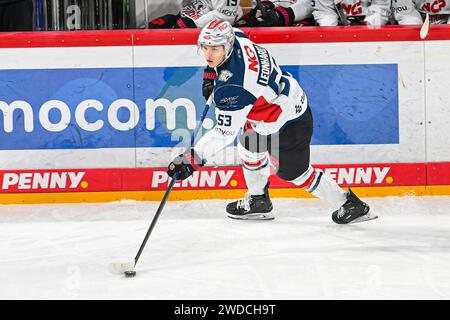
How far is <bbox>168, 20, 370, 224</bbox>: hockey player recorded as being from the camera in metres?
4.32

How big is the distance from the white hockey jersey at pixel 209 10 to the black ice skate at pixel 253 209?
1.87 metres

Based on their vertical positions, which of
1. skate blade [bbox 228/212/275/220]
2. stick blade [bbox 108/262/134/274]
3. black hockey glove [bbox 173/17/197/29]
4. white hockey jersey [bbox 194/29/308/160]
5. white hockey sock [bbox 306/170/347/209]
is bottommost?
skate blade [bbox 228/212/275/220]

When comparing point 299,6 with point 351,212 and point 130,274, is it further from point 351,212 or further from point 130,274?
point 130,274

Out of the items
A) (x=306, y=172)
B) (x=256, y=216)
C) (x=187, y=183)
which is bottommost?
(x=256, y=216)

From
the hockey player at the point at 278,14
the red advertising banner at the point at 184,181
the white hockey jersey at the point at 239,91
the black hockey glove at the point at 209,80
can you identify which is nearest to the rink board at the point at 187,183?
the red advertising banner at the point at 184,181

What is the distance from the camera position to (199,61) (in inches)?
217

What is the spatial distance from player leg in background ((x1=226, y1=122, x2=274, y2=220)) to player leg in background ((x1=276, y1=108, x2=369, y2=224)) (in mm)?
151

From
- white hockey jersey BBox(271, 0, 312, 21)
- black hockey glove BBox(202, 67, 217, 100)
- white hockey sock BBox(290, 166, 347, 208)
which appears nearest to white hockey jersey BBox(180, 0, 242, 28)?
white hockey jersey BBox(271, 0, 312, 21)

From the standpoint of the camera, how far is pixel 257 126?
15.7 feet

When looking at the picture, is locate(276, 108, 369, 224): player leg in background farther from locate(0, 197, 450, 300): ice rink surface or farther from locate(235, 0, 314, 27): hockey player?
locate(235, 0, 314, 27): hockey player

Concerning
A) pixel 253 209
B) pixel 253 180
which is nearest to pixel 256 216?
pixel 253 209

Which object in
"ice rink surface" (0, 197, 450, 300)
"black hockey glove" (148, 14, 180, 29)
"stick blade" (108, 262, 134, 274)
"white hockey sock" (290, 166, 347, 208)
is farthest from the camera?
"black hockey glove" (148, 14, 180, 29)

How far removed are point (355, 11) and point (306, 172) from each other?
7.93 ft
